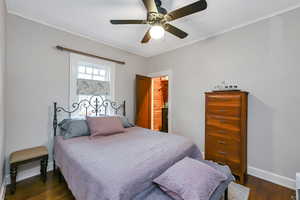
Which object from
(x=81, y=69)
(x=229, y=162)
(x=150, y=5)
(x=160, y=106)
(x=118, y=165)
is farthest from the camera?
(x=160, y=106)

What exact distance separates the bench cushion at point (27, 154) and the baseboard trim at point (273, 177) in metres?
3.38

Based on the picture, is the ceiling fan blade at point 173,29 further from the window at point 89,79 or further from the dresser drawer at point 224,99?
the window at point 89,79

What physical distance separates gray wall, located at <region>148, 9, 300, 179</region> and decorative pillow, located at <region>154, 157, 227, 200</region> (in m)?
1.45

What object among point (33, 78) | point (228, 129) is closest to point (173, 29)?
point (228, 129)

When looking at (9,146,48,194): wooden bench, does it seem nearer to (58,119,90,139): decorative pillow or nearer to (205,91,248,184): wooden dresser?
(58,119,90,139): decorative pillow

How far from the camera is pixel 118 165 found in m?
1.25

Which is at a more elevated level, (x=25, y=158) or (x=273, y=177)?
(x=25, y=158)

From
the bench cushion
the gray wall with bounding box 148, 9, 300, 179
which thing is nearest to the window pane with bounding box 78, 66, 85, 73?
the bench cushion

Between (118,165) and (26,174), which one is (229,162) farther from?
(26,174)

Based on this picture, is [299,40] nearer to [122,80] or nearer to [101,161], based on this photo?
[101,161]

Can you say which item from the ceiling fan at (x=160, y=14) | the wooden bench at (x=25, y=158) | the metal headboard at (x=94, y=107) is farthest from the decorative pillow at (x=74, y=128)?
the ceiling fan at (x=160, y=14)

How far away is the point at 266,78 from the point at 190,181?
2152 mm

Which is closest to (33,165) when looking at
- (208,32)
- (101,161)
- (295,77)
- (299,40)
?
(101,161)

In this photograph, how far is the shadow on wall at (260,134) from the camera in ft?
7.11
